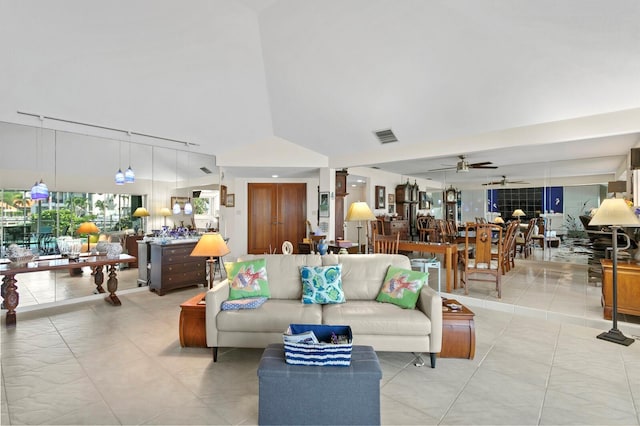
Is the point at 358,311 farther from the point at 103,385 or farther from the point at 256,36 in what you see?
the point at 256,36

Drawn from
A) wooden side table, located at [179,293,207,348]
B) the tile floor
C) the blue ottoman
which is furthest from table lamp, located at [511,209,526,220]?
wooden side table, located at [179,293,207,348]

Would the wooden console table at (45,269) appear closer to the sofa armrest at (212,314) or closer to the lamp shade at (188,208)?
the lamp shade at (188,208)

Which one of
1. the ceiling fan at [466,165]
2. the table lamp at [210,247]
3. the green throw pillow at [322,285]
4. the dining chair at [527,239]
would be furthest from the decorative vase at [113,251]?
the dining chair at [527,239]

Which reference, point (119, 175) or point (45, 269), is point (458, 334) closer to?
point (45, 269)

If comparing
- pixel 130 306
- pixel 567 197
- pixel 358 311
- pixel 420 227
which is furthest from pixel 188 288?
pixel 567 197

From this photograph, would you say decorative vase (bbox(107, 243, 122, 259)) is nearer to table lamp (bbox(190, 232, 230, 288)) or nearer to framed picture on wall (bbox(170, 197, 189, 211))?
framed picture on wall (bbox(170, 197, 189, 211))

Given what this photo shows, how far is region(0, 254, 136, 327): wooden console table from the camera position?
12.9 feet

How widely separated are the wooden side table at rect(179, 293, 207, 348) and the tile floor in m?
0.08

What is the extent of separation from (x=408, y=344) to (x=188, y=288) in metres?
4.11

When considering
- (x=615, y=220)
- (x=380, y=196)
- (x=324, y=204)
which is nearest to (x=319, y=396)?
(x=615, y=220)

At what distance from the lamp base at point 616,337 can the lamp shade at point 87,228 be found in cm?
668

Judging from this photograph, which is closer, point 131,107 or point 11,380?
point 11,380

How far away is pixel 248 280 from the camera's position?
10.5ft

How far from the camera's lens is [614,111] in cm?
372
